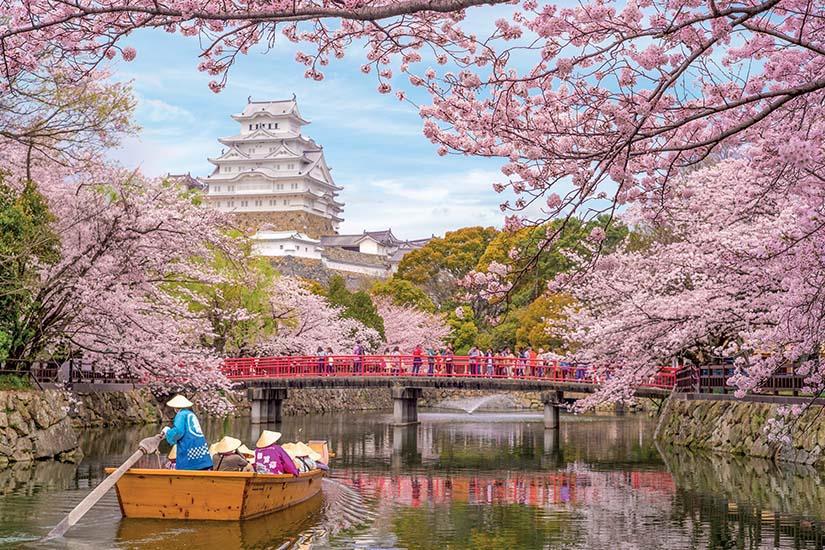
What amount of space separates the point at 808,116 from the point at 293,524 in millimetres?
8403

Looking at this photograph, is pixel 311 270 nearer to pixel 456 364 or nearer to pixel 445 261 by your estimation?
pixel 445 261

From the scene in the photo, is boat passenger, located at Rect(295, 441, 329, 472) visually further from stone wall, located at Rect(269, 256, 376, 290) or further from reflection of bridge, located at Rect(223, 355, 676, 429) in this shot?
stone wall, located at Rect(269, 256, 376, 290)

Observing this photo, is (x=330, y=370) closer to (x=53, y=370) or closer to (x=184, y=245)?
(x=53, y=370)

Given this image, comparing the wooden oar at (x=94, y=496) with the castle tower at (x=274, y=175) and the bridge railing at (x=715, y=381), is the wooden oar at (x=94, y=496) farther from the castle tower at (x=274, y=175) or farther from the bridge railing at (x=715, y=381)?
the castle tower at (x=274, y=175)

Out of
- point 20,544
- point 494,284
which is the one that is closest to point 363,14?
point 494,284

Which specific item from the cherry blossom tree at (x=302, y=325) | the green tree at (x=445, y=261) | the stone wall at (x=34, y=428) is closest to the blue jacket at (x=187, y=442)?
the stone wall at (x=34, y=428)

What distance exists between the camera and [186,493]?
12375 mm

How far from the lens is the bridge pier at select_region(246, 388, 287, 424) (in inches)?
1481

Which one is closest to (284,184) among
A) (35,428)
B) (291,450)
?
(35,428)

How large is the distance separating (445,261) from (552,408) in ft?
96.0

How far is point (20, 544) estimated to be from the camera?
10.9 metres

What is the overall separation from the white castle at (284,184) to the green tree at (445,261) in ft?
75.9

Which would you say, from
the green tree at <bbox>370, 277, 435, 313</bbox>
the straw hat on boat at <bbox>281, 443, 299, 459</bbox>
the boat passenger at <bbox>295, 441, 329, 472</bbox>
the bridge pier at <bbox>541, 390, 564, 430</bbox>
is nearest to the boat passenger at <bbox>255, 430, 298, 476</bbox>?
the straw hat on boat at <bbox>281, 443, 299, 459</bbox>

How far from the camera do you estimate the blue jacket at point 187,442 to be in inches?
498
